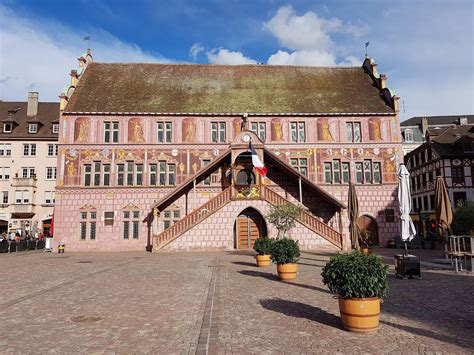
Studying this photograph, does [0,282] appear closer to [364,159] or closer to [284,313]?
[284,313]

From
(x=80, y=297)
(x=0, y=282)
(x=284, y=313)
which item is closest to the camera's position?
(x=284, y=313)

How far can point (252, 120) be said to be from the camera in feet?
103

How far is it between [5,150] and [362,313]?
50490 mm

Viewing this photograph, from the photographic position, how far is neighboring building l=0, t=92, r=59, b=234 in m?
44.8

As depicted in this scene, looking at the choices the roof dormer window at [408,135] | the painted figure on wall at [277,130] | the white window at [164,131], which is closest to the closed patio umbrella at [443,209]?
the painted figure on wall at [277,130]

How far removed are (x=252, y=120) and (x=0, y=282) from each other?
22186 millimetres

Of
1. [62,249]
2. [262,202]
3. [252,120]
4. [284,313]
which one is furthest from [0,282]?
[252,120]

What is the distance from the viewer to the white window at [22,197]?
148 ft

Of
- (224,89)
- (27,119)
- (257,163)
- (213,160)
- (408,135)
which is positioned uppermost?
(27,119)

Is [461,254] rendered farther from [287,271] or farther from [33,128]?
[33,128]

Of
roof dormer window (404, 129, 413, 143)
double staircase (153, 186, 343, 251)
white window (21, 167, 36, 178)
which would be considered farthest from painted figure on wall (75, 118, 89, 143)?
roof dormer window (404, 129, 413, 143)

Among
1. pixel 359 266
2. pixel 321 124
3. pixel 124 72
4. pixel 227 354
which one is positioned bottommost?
pixel 227 354

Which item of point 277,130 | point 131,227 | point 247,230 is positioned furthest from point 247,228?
point 131,227

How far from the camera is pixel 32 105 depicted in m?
50.1
